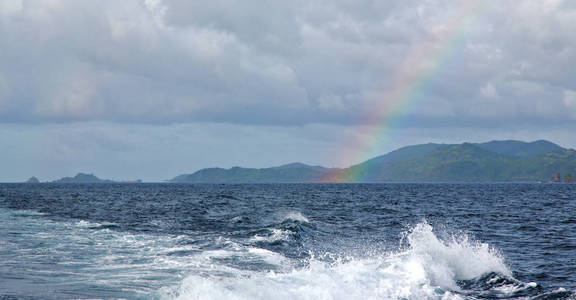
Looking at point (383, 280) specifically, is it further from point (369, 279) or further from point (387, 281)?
point (369, 279)

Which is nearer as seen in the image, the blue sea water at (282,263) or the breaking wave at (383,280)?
the breaking wave at (383,280)

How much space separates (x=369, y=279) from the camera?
70.2 feet

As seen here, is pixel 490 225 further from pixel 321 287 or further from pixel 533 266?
pixel 321 287

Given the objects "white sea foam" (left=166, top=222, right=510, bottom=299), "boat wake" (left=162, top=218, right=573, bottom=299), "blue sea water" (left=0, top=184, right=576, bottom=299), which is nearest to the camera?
"white sea foam" (left=166, top=222, right=510, bottom=299)

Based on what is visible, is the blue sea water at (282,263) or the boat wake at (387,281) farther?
the blue sea water at (282,263)

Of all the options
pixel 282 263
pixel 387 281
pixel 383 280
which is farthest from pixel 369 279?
pixel 282 263

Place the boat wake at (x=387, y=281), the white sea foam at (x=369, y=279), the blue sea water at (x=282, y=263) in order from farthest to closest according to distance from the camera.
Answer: the blue sea water at (x=282, y=263), the boat wake at (x=387, y=281), the white sea foam at (x=369, y=279)

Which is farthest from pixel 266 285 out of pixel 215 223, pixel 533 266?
pixel 215 223

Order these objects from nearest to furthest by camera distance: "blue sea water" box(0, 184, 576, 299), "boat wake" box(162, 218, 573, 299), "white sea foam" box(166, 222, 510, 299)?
"white sea foam" box(166, 222, 510, 299) → "boat wake" box(162, 218, 573, 299) → "blue sea water" box(0, 184, 576, 299)

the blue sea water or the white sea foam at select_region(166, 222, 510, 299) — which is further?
the blue sea water

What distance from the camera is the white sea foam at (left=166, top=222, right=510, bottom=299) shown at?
18.2m

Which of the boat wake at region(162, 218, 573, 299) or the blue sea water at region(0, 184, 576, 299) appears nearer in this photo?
the boat wake at region(162, 218, 573, 299)

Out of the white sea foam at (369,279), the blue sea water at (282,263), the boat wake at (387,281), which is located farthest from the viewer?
the blue sea water at (282,263)

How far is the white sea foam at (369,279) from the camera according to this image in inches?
715
